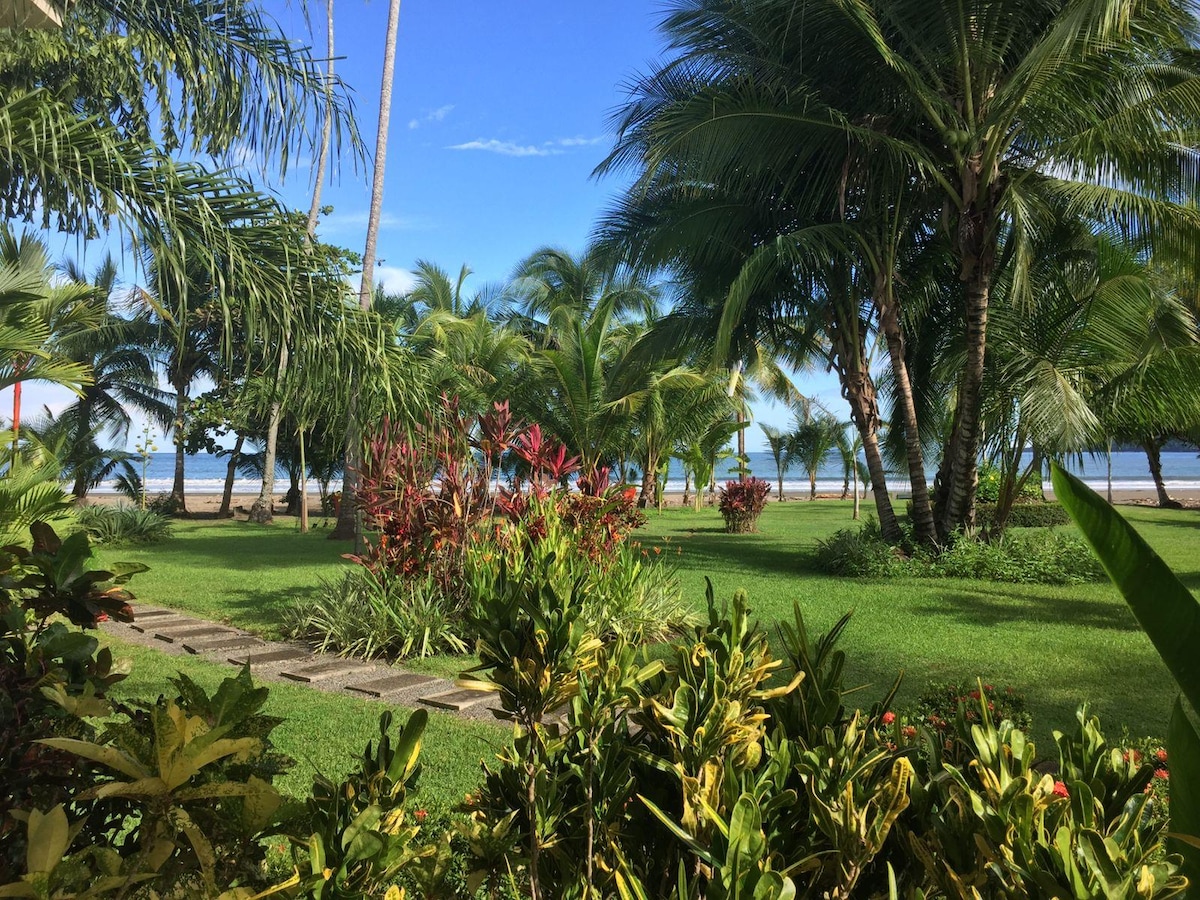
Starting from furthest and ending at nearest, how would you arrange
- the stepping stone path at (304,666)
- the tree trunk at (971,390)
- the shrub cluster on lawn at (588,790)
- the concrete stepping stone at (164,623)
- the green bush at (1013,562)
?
the green bush at (1013,562) < the tree trunk at (971,390) < the concrete stepping stone at (164,623) < the stepping stone path at (304,666) < the shrub cluster on lawn at (588,790)

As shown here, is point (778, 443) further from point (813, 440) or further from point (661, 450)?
point (661, 450)

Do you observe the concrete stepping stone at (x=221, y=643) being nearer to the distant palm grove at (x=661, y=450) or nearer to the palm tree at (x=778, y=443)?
the distant palm grove at (x=661, y=450)

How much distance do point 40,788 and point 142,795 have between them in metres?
0.36

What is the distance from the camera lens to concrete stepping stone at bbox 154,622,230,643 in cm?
692

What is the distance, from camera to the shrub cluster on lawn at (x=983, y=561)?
1048 centimetres

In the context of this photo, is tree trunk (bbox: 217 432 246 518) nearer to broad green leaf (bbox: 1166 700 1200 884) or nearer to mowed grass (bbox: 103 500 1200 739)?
mowed grass (bbox: 103 500 1200 739)

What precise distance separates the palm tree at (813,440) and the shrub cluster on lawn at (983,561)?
19.7 metres

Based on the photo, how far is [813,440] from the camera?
32.9 meters

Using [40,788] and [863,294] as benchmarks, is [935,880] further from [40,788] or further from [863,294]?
[863,294]

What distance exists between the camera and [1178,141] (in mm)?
9367

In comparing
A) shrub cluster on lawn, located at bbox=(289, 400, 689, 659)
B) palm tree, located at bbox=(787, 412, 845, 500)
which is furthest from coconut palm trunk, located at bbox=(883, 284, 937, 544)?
palm tree, located at bbox=(787, 412, 845, 500)

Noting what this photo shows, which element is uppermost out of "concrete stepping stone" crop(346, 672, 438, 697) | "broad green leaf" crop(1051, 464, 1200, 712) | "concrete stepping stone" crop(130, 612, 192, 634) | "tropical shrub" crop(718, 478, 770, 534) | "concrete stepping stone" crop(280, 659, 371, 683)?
"broad green leaf" crop(1051, 464, 1200, 712)

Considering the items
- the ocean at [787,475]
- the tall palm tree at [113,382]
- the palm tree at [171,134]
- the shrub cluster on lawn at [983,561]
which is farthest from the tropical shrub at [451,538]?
the ocean at [787,475]

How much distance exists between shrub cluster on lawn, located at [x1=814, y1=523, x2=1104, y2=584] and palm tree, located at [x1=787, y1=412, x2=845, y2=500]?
1971cm
